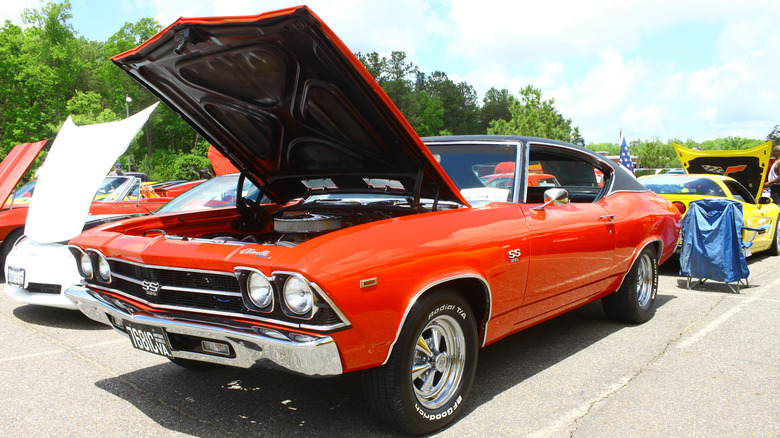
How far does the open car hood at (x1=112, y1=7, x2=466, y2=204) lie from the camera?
8.85 feet

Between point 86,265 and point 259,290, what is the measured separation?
143 cm

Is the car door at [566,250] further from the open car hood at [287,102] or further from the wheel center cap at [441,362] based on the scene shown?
the wheel center cap at [441,362]

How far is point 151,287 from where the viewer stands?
280 cm

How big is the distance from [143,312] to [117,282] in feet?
1.47

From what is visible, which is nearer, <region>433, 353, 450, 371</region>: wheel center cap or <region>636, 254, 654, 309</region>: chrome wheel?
<region>433, 353, 450, 371</region>: wheel center cap

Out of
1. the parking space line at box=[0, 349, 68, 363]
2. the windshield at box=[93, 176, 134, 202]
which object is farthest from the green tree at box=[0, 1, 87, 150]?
the parking space line at box=[0, 349, 68, 363]

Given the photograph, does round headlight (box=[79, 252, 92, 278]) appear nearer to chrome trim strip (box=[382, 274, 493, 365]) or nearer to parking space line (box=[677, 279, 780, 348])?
chrome trim strip (box=[382, 274, 493, 365])

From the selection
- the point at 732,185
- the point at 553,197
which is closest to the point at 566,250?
the point at 553,197

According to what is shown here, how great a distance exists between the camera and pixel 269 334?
236 centimetres

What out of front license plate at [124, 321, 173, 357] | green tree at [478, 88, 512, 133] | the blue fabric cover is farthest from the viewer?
green tree at [478, 88, 512, 133]

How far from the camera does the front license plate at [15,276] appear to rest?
17.2 feet

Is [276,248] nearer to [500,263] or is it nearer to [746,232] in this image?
Result: [500,263]

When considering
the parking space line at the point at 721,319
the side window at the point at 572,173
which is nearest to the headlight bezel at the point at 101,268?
the side window at the point at 572,173

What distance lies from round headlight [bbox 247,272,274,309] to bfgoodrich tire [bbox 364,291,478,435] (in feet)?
1.90
